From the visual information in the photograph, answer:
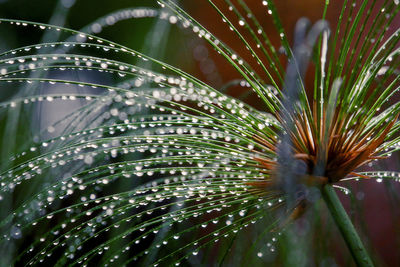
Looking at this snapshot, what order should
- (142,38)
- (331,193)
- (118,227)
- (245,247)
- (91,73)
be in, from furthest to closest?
(142,38) < (91,73) < (245,247) < (118,227) < (331,193)

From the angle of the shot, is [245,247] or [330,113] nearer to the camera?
[330,113]

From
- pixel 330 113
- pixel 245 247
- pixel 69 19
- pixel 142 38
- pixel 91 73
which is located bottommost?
pixel 245 247

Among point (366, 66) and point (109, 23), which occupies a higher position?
point (109, 23)

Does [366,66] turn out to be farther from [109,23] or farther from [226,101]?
[109,23]

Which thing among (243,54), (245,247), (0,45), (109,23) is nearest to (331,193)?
(245,247)

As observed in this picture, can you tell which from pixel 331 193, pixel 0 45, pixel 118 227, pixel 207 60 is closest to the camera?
pixel 331 193

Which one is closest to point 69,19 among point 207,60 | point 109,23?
point 109,23
